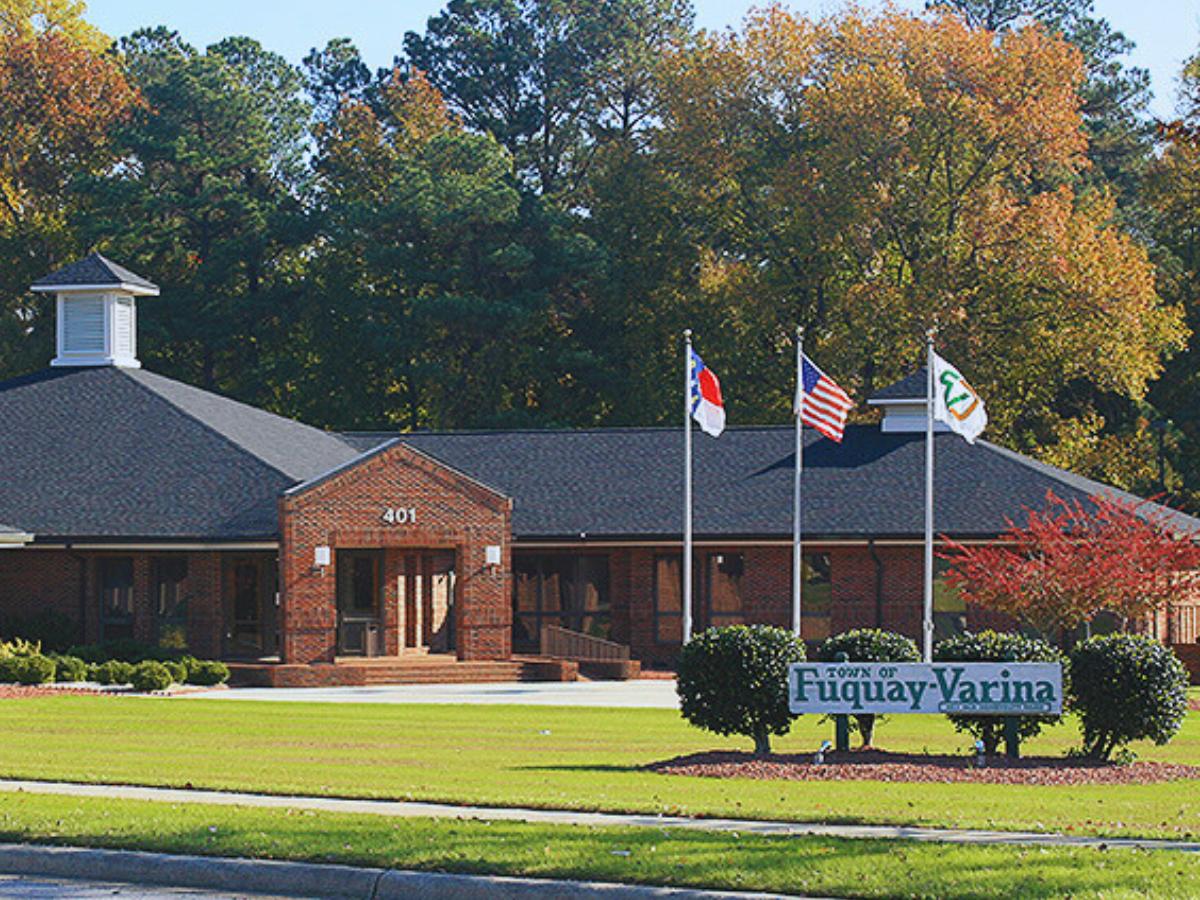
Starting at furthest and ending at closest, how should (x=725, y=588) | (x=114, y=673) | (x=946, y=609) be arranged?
(x=725, y=588)
(x=946, y=609)
(x=114, y=673)

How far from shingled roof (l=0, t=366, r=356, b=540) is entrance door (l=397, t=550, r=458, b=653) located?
3.32 m

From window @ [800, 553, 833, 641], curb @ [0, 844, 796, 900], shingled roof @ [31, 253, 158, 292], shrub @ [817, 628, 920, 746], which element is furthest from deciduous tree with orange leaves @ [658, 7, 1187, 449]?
curb @ [0, 844, 796, 900]

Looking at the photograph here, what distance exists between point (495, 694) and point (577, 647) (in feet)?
24.9

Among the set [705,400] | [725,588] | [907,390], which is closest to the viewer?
[705,400]

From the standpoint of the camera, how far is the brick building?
4175 centimetres

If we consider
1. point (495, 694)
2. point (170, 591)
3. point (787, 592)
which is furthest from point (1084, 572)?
point (170, 591)

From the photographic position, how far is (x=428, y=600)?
45.0 m

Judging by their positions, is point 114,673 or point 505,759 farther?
point 114,673

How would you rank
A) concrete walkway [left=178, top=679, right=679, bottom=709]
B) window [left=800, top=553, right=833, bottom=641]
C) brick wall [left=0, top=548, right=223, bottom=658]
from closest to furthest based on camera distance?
concrete walkway [left=178, top=679, right=679, bottom=709], brick wall [left=0, top=548, right=223, bottom=658], window [left=800, top=553, right=833, bottom=641]

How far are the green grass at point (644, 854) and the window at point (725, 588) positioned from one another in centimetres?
2993

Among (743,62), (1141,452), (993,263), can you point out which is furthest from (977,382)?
(743,62)

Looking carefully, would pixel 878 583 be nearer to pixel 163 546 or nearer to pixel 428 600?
pixel 428 600

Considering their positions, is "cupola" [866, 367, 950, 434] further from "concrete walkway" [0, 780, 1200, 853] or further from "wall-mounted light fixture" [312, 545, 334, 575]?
"concrete walkway" [0, 780, 1200, 853]

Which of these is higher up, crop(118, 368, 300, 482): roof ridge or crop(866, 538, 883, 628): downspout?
crop(118, 368, 300, 482): roof ridge
